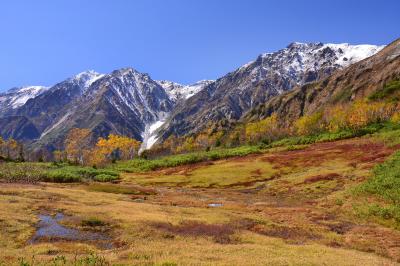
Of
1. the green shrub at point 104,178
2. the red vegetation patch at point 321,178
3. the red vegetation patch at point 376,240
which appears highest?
the green shrub at point 104,178

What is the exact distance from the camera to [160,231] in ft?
130

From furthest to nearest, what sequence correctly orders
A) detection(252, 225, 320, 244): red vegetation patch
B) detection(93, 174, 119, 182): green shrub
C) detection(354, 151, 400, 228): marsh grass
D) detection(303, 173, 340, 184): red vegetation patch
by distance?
detection(93, 174, 119, 182): green shrub → detection(303, 173, 340, 184): red vegetation patch → detection(354, 151, 400, 228): marsh grass → detection(252, 225, 320, 244): red vegetation patch

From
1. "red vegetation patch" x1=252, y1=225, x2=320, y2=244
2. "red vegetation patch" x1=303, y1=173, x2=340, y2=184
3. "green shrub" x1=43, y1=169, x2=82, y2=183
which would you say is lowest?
"red vegetation patch" x1=303, y1=173, x2=340, y2=184

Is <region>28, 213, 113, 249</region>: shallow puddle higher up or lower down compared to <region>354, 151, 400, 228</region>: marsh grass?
higher up

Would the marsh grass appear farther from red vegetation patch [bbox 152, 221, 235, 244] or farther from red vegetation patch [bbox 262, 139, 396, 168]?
red vegetation patch [bbox 152, 221, 235, 244]

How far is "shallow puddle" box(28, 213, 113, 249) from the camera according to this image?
3497 cm

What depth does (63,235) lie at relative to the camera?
36.9m

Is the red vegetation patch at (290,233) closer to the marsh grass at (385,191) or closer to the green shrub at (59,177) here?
the marsh grass at (385,191)

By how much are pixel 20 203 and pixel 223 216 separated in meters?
25.6

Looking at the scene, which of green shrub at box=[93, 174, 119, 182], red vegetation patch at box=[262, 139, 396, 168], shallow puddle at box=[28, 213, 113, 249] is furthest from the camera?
green shrub at box=[93, 174, 119, 182]

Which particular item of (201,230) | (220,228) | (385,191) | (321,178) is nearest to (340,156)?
(321,178)

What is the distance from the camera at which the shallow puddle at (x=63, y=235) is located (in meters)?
35.0

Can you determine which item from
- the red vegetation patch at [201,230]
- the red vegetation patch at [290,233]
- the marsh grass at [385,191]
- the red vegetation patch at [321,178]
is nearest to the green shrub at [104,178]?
the red vegetation patch at [321,178]

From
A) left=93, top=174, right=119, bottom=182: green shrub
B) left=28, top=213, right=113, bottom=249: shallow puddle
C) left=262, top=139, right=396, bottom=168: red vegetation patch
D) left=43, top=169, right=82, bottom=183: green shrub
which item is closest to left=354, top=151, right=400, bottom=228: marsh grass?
left=262, top=139, right=396, bottom=168: red vegetation patch
